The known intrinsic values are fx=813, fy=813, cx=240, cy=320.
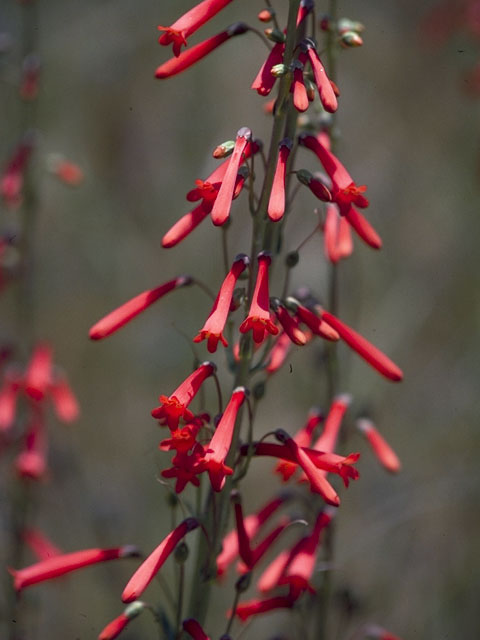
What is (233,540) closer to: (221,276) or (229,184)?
(229,184)

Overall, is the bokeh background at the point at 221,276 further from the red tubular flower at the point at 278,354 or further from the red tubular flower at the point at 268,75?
the red tubular flower at the point at 268,75

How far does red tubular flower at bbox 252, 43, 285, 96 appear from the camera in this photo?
254 cm

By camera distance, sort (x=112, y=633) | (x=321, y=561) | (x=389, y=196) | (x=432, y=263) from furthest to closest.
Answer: (x=432, y=263), (x=389, y=196), (x=321, y=561), (x=112, y=633)

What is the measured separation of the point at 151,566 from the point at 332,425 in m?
1.14

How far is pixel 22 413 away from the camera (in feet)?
15.8

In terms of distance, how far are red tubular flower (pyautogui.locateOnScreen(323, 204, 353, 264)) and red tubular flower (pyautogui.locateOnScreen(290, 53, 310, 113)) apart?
0.72 metres

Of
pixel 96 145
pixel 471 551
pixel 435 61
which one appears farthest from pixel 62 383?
pixel 435 61

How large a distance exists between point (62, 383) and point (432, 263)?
18.9 feet

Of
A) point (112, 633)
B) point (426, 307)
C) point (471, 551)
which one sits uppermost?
point (112, 633)

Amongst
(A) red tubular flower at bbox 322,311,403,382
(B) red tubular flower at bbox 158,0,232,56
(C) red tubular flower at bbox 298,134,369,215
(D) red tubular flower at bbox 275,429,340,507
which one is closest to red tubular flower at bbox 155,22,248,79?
(B) red tubular flower at bbox 158,0,232,56

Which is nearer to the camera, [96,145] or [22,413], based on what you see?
[22,413]

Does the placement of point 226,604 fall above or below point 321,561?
below

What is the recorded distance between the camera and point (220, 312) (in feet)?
8.18

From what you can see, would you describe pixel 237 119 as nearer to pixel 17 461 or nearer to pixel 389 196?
pixel 389 196
